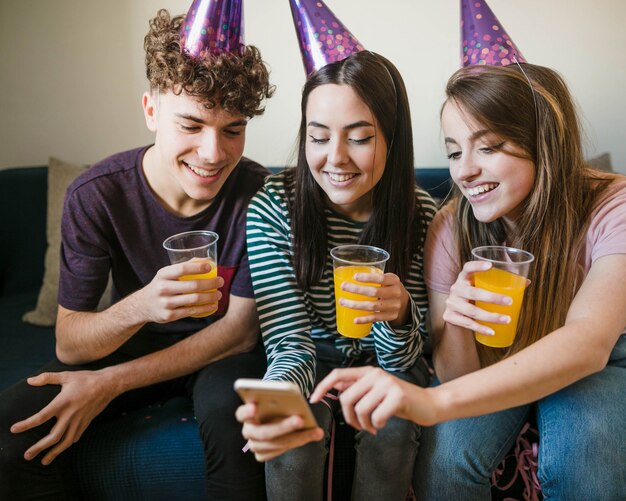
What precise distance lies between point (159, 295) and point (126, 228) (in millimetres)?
455

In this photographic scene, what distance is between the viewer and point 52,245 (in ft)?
8.38

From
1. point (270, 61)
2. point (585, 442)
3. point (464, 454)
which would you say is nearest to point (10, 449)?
point (464, 454)

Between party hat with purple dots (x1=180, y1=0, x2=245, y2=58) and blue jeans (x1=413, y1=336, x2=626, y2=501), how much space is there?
123cm

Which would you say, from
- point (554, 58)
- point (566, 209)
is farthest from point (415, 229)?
point (554, 58)

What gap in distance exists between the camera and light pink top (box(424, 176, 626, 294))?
1.49 meters

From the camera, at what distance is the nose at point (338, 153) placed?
1587 mm

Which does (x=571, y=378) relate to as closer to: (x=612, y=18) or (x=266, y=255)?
(x=266, y=255)

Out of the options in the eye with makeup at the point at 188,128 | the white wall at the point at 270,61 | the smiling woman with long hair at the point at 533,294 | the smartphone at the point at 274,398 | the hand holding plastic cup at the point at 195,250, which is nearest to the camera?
the smartphone at the point at 274,398

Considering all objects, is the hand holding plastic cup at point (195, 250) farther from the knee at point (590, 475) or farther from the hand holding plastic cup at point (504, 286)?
the knee at point (590, 475)

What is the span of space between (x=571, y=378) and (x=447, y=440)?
0.36 metres

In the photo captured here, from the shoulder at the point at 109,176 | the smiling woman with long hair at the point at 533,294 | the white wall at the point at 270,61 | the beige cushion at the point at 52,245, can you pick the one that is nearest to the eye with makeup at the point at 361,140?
the smiling woman with long hair at the point at 533,294

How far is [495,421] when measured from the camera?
157 centimetres

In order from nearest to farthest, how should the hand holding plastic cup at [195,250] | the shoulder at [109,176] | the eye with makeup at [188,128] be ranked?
1. the hand holding plastic cup at [195,250]
2. the eye with makeup at [188,128]
3. the shoulder at [109,176]

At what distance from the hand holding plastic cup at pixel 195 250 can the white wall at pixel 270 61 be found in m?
1.18
